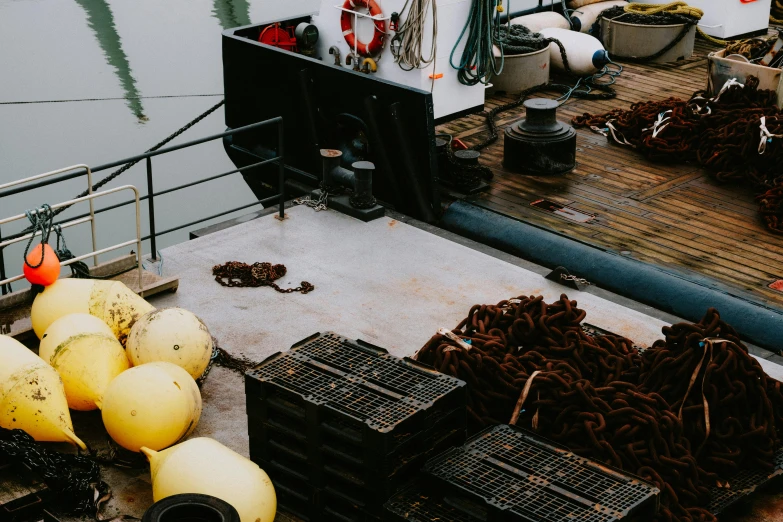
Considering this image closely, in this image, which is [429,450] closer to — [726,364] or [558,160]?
[726,364]

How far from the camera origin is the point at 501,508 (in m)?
4.10

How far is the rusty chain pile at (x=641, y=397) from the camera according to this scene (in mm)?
5035

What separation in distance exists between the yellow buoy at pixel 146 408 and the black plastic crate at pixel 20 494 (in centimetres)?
54

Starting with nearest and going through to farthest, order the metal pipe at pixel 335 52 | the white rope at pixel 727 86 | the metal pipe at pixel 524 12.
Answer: the white rope at pixel 727 86 < the metal pipe at pixel 335 52 < the metal pipe at pixel 524 12

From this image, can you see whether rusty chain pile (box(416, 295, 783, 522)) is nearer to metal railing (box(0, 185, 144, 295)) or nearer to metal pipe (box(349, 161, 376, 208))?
metal railing (box(0, 185, 144, 295))

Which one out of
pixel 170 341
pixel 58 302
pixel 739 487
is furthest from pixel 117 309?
pixel 739 487

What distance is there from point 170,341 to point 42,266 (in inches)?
39.4

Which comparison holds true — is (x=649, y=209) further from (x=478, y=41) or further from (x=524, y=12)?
(x=524, y=12)

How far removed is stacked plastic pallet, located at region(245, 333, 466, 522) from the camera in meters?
4.49

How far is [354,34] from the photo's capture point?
9.98 m

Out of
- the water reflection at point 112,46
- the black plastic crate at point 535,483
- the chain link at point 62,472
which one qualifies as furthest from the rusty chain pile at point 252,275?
the water reflection at point 112,46

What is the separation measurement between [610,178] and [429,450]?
5.37 meters

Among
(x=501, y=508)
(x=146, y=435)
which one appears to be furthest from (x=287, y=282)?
(x=501, y=508)

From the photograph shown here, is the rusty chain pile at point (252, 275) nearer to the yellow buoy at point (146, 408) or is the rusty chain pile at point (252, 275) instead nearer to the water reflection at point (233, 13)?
the yellow buoy at point (146, 408)
